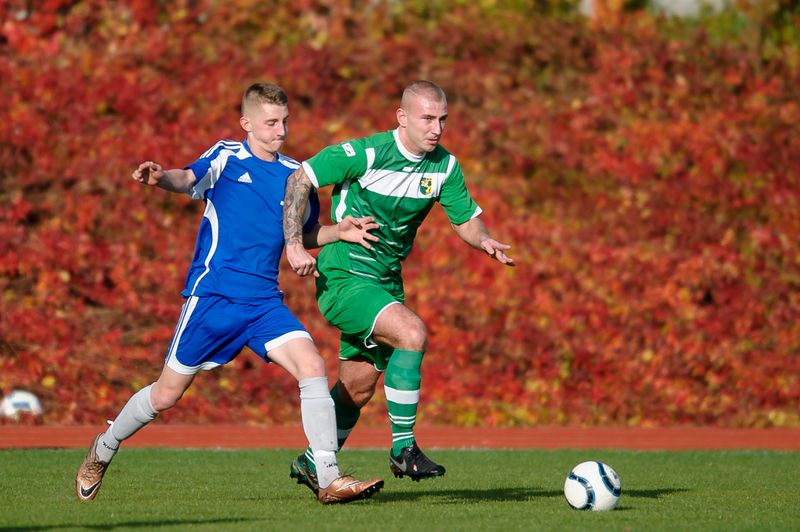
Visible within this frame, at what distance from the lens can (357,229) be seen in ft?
18.0

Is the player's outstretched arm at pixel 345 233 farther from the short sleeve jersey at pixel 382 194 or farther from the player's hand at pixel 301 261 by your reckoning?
the player's hand at pixel 301 261

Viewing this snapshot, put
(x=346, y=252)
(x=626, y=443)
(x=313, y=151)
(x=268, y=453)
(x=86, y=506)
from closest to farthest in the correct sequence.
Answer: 1. (x=86, y=506)
2. (x=346, y=252)
3. (x=268, y=453)
4. (x=626, y=443)
5. (x=313, y=151)

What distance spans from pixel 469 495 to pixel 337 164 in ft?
7.42

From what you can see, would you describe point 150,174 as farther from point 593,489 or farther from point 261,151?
point 593,489

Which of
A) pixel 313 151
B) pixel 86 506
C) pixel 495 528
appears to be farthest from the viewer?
pixel 313 151

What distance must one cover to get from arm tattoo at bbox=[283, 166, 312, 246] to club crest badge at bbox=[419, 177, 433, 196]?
0.74 m

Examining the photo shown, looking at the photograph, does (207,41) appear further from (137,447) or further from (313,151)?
(137,447)

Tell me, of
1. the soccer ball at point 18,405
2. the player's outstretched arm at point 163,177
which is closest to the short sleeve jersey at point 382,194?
the player's outstretched arm at point 163,177

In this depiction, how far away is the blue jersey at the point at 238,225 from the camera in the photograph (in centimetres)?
530

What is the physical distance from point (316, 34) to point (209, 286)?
1178cm

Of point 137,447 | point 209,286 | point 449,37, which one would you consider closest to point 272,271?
point 209,286

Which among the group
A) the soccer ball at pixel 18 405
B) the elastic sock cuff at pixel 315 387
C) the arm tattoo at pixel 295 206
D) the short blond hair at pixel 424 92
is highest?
the short blond hair at pixel 424 92

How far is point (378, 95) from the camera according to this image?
15.8 metres

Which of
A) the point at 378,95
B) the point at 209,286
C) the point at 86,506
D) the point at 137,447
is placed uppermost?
the point at 378,95
